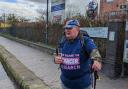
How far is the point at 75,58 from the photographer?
4859 millimetres

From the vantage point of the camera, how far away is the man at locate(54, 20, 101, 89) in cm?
482

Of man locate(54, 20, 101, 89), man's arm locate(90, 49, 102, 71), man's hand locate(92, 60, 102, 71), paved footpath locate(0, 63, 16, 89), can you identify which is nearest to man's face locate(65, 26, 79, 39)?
man locate(54, 20, 101, 89)

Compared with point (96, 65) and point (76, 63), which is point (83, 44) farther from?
point (96, 65)

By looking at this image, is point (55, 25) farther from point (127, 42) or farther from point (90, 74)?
point (90, 74)

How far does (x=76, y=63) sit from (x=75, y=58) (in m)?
0.07

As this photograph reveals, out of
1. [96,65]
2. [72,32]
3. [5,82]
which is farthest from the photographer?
[5,82]

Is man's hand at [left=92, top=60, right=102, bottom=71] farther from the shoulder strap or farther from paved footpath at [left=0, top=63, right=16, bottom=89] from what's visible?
paved footpath at [left=0, top=63, right=16, bottom=89]

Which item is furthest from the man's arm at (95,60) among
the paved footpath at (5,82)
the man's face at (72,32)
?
the paved footpath at (5,82)

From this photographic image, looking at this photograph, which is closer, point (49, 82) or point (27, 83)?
point (27, 83)

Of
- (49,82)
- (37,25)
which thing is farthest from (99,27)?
(37,25)

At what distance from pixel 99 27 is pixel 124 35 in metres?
1.88

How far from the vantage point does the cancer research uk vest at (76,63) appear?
15.9ft

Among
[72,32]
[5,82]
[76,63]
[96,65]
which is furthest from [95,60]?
[5,82]

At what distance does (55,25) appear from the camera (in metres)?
21.5
